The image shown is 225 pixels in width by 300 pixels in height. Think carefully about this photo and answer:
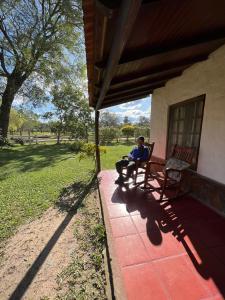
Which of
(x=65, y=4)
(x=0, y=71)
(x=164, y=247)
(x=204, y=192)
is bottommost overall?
(x=164, y=247)

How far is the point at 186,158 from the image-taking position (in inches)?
149

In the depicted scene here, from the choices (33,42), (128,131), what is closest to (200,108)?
(33,42)

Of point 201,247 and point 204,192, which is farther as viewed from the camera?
point 204,192

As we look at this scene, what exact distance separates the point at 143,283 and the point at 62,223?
1917 mm

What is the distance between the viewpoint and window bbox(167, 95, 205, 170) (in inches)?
143

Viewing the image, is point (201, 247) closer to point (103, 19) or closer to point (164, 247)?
point (164, 247)

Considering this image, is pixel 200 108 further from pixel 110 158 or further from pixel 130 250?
pixel 110 158

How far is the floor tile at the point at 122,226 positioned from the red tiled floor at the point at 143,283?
0.65 meters

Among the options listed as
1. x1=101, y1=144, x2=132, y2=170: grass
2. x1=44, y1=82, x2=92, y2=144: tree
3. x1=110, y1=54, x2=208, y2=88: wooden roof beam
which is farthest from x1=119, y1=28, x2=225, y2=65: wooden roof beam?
x1=44, y1=82, x2=92, y2=144: tree

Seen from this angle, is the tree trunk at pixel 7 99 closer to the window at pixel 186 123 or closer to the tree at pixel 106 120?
the tree at pixel 106 120

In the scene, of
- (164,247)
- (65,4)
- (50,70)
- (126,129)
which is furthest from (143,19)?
(126,129)

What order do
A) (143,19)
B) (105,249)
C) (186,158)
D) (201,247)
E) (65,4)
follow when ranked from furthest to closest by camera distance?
(65,4) → (186,158) → (105,249) → (201,247) → (143,19)

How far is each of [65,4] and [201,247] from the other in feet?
43.7

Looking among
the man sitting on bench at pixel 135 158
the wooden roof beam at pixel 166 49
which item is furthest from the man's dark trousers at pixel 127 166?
the wooden roof beam at pixel 166 49
